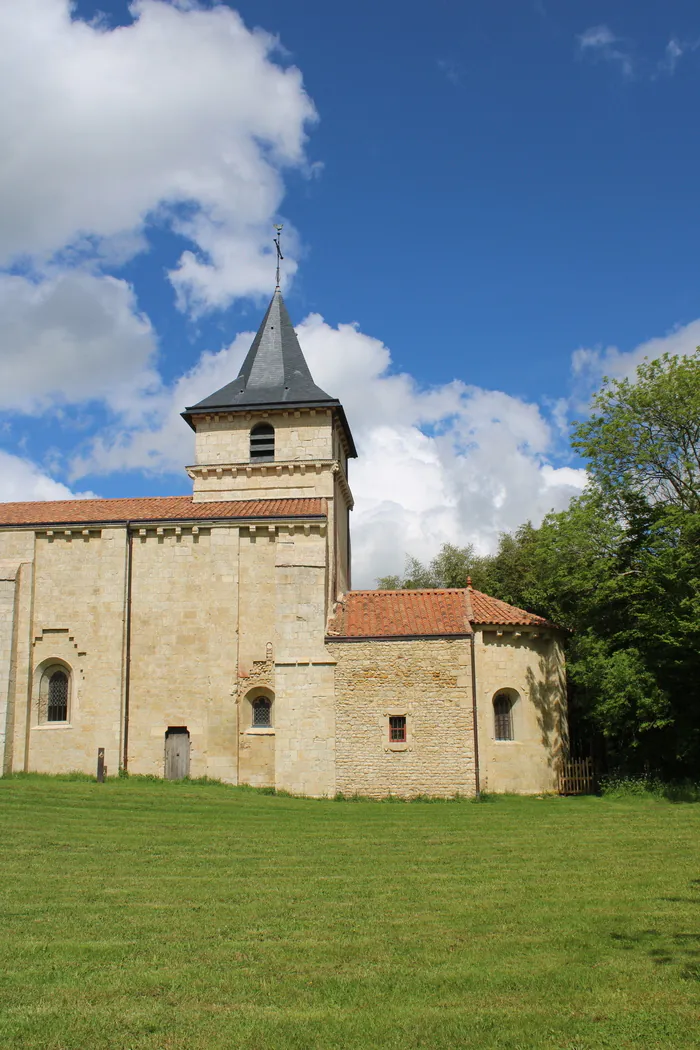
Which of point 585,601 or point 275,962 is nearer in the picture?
point 275,962

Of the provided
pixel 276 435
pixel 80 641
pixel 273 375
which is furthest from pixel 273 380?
pixel 80 641

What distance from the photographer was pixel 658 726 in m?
20.1

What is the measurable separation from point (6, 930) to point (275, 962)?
287cm

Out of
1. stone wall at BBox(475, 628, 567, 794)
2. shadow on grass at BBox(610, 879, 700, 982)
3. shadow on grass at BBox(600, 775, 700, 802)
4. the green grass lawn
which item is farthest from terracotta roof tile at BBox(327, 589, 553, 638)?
shadow on grass at BBox(610, 879, 700, 982)

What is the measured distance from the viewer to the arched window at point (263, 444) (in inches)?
1011

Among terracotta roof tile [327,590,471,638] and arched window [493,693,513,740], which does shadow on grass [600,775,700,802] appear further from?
terracotta roof tile [327,590,471,638]

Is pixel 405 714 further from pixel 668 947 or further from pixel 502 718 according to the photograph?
pixel 668 947

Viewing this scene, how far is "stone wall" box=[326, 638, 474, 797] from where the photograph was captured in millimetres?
20297

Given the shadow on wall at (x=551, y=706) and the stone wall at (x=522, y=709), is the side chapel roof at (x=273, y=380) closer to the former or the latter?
the stone wall at (x=522, y=709)

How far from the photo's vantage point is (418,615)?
22.0 m

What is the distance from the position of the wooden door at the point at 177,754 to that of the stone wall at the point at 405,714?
14.0 ft

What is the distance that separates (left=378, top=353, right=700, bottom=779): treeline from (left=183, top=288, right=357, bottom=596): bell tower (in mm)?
6991

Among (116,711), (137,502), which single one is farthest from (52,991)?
(137,502)

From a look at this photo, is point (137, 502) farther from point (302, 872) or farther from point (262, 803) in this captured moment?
point (302, 872)
